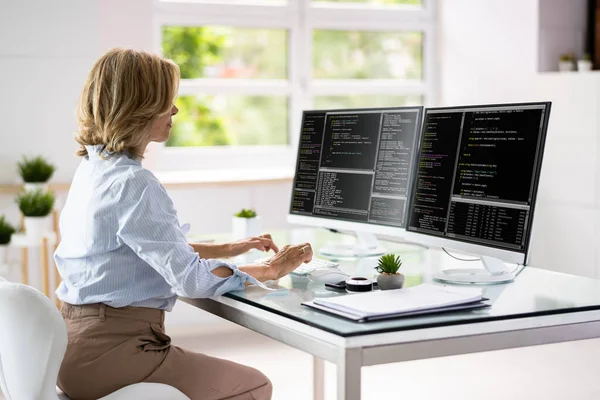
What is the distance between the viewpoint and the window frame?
514 cm

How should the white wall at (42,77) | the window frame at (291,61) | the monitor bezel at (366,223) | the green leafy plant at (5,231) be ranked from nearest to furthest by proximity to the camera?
the monitor bezel at (366,223) → the green leafy plant at (5,231) → the white wall at (42,77) → the window frame at (291,61)

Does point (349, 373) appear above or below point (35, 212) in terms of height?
below

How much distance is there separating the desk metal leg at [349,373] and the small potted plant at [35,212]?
263cm

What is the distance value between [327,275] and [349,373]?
677 millimetres

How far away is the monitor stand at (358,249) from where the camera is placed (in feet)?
9.46

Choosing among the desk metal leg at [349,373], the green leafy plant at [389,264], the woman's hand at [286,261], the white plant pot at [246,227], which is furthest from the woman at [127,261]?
the white plant pot at [246,227]

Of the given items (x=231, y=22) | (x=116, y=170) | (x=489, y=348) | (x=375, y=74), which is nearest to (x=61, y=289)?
(x=116, y=170)

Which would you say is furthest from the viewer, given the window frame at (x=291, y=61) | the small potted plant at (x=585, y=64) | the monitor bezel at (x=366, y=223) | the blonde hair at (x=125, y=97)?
the window frame at (x=291, y=61)

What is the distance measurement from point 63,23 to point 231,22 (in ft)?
3.51

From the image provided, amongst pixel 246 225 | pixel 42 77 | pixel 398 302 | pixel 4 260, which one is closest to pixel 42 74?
pixel 42 77

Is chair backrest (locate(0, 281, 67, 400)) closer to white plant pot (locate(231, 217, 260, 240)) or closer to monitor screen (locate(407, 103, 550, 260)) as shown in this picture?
monitor screen (locate(407, 103, 550, 260))

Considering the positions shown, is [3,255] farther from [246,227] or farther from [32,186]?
[246,227]

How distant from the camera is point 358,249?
2.94 m

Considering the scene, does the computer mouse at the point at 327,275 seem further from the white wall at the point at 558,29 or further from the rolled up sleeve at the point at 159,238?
the white wall at the point at 558,29
